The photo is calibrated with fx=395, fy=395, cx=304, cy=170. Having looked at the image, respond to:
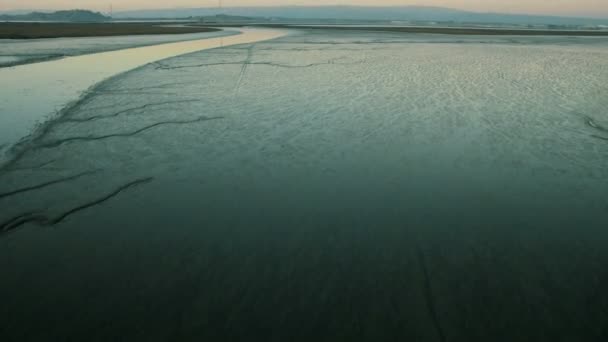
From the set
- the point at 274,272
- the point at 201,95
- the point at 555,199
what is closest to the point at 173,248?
the point at 274,272

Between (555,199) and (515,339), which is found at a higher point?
(555,199)

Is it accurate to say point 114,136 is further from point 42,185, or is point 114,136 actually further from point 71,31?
point 71,31

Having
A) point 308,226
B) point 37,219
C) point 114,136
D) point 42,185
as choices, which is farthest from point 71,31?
point 308,226

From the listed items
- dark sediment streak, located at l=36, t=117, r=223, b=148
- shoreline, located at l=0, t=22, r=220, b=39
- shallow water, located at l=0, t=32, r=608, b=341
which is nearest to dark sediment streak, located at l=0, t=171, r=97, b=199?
shallow water, located at l=0, t=32, r=608, b=341

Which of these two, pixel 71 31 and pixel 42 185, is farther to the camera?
pixel 71 31

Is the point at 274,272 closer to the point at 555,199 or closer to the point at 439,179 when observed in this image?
the point at 439,179

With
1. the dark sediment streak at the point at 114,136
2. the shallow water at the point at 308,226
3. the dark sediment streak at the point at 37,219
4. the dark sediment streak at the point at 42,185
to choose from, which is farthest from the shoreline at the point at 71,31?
the dark sediment streak at the point at 37,219
